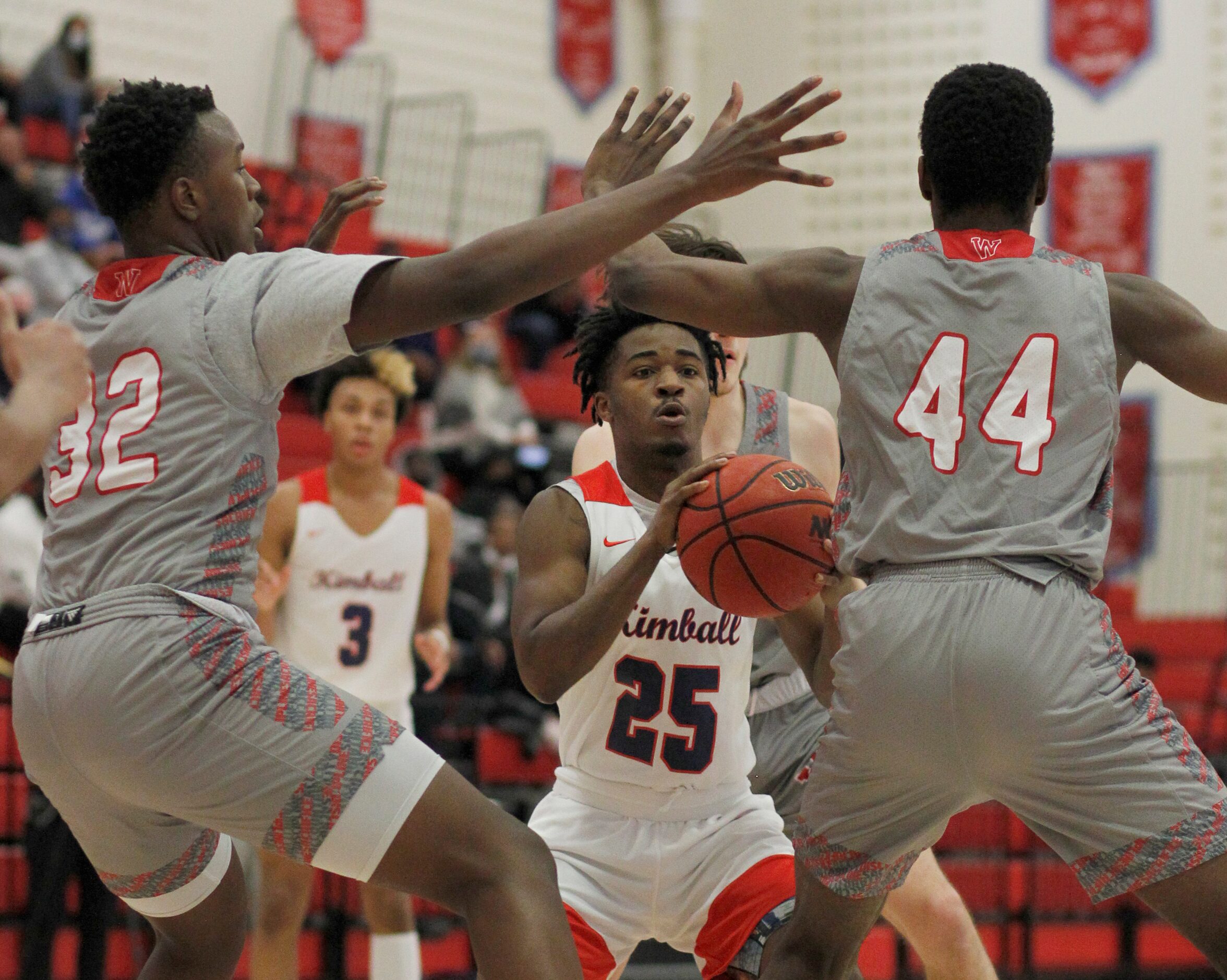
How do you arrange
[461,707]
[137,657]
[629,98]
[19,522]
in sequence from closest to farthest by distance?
[137,657], [629,98], [19,522], [461,707]

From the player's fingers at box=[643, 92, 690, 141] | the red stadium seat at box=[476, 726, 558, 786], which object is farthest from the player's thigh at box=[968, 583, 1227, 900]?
the red stadium seat at box=[476, 726, 558, 786]

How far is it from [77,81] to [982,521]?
1027 centimetres

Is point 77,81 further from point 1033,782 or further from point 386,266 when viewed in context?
point 1033,782

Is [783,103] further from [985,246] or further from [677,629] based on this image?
[677,629]

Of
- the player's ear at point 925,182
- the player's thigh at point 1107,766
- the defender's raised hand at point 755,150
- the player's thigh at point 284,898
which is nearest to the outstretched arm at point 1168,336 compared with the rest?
the player's ear at point 925,182

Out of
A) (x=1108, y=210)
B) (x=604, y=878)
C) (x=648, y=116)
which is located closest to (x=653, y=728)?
(x=604, y=878)

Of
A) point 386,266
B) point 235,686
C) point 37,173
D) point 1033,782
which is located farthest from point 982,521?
point 37,173

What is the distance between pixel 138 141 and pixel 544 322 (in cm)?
1085

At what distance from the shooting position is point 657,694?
3.68 metres

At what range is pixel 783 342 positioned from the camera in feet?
43.6

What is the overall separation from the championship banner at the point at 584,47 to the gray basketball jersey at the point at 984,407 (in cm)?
1345

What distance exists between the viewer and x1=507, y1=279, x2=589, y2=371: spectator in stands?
13.8 meters

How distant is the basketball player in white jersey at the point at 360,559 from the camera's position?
240 inches

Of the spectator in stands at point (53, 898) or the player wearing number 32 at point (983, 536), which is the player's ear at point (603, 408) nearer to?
the player wearing number 32 at point (983, 536)
